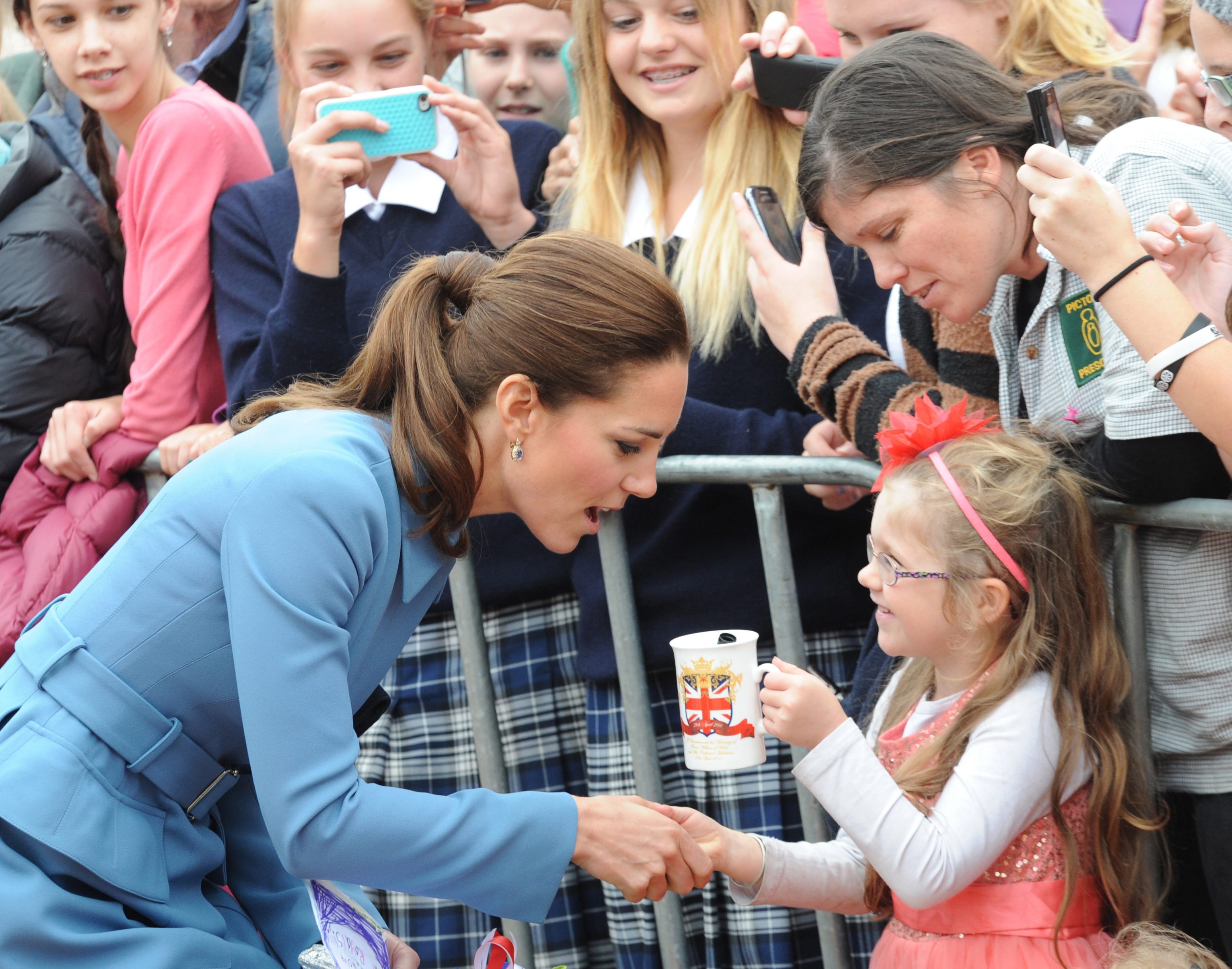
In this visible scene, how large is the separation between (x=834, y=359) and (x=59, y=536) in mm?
2088

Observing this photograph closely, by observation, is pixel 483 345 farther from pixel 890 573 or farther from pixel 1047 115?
pixel 1047 115

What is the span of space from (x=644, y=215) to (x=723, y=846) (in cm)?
164

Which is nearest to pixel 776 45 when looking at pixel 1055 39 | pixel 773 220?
pixel 773 220

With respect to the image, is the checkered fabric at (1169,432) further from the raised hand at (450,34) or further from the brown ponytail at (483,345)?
the raised hand at (450,34)

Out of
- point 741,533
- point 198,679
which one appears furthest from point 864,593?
point 198,679

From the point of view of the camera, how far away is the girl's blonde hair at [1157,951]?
2.11m

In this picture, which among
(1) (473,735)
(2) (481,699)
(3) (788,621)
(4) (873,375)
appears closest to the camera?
(4) (873,375)

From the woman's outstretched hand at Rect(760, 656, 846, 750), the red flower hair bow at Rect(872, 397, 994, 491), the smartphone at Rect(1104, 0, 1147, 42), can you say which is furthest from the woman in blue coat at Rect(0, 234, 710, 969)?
the smartphone at Rect(1104, 0, 1147, 42)

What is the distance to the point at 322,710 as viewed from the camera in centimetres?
195

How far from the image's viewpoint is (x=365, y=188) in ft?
11.6

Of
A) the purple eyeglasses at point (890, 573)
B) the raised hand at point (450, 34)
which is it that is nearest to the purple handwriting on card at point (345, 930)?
the purple eyeglasses at point (890, 573)

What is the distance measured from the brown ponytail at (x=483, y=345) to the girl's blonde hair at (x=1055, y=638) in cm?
59

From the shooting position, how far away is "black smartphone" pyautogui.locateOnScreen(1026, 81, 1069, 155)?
223 centimetres

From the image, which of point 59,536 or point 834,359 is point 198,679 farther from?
point 59,536
